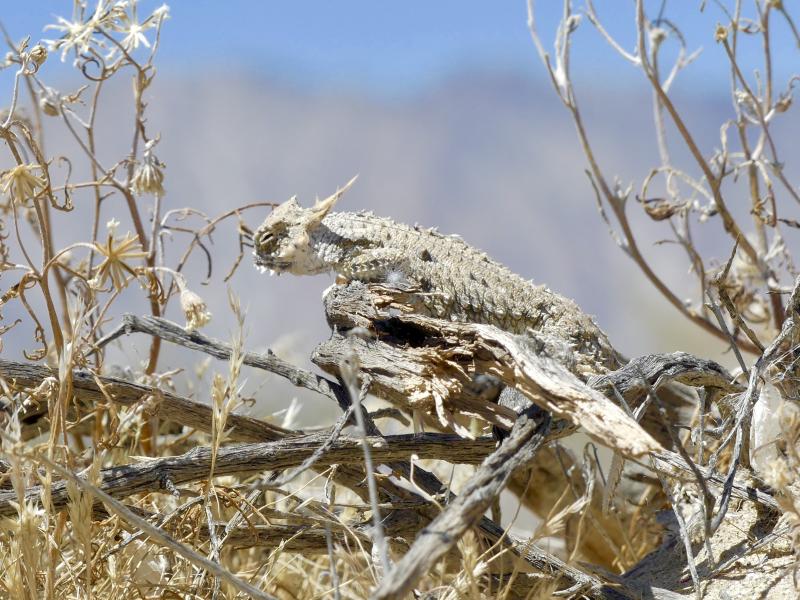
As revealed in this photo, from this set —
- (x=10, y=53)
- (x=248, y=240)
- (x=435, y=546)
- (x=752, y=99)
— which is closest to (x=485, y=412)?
(x=435, y=546)

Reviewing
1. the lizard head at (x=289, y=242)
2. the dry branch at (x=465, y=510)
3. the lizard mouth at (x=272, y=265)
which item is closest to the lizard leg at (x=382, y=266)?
the lizard head at (x=289, y=242)

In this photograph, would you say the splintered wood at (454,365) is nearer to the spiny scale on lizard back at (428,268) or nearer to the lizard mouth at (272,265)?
the spiny scale on lizard back at (428,268)

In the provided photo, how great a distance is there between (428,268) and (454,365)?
892 millimetres

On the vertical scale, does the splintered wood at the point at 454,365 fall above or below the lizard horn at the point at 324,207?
below

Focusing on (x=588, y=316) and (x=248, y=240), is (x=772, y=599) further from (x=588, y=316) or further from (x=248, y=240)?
(x=248, y=240)

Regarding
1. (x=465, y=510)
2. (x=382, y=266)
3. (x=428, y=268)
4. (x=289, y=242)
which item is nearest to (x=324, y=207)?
(x=289, y=242)

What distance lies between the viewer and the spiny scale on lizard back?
9.20 feet

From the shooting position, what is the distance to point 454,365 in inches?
79.7

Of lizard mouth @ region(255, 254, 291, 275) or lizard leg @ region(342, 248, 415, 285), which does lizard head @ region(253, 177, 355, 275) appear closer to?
lizard mouth @ region(255, 254, 291, 275)

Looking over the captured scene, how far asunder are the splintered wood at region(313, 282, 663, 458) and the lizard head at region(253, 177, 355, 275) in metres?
0.37

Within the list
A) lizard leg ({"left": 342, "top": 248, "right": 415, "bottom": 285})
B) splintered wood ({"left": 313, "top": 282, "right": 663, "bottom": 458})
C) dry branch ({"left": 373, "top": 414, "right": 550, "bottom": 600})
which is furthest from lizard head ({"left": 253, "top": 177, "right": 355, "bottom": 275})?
dry branch ({"left": 373, "top": 414, "right": 550, "bottom": 600})

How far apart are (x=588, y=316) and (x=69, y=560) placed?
1.95m

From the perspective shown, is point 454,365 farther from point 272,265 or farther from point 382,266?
point 272,265

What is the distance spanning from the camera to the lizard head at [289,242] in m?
2.98
